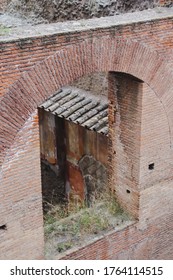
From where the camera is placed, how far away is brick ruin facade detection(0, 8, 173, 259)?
17.2 feet

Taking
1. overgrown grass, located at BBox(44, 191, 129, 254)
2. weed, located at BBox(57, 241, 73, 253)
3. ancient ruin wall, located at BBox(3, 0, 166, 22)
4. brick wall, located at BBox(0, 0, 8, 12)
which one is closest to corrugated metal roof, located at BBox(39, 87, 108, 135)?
overgrown grass, located at BBox(44, 191, 129, 254)

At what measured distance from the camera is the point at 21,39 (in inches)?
198

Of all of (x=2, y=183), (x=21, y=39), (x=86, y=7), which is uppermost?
(x=86, y=7)

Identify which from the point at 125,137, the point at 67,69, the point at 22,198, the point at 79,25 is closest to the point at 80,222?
the point at 125,137

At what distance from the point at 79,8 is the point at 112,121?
9.72 ft

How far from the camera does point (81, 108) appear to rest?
27.5ft

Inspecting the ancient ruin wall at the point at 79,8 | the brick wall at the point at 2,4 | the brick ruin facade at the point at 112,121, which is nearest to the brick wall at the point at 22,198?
the brick ruin facade at the point at 112,121

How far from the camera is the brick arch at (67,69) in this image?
205 inches

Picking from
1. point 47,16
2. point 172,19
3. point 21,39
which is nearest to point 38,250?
point 21,39

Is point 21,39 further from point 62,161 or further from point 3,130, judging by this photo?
point 62,161

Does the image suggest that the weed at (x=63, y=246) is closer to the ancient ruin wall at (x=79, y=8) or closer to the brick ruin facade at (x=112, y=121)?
the brick ruin facade at (x=112, y=121)

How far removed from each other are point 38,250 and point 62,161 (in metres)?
4.20

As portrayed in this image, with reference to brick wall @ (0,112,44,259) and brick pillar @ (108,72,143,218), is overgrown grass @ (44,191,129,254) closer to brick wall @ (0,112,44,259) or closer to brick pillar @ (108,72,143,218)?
brick pillar @ (108,72,143,218)

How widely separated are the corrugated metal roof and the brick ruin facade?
58 centimetres
